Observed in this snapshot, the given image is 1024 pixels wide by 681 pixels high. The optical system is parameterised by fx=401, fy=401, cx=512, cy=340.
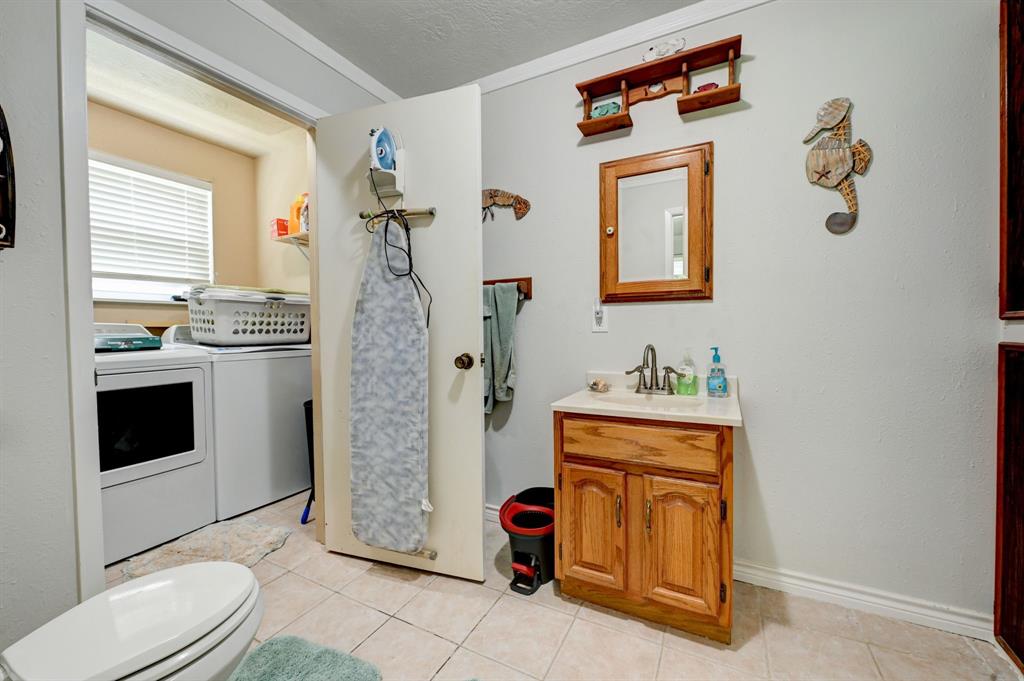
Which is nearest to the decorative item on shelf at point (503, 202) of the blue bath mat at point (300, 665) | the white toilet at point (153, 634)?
the white toilet at point (153, 634)

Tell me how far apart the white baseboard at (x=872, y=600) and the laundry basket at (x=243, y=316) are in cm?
286

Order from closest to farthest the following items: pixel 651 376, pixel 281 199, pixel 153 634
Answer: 1. pixel 153 634
2. pixel 651 376
3. pixel 281 199

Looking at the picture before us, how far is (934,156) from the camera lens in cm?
140

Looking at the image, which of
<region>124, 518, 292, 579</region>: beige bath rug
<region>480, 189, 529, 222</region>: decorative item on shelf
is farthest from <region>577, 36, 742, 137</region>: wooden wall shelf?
<region>124, 518, 292, 579</region>: beige bath rug

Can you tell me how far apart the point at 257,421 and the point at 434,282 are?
1.56 meters

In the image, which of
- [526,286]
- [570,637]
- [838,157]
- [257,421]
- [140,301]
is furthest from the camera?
[140,301]

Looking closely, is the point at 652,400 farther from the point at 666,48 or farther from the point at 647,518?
the point at 666,48

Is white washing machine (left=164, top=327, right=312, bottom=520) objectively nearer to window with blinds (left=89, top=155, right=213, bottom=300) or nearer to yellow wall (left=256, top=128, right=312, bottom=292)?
window with blinds (left=89, top=155, right=213, bottom=300)

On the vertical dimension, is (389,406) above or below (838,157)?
below

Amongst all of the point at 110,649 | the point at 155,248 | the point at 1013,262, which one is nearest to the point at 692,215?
the point at 1013,262

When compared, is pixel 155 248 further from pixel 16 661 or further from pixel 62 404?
pixel 16 661

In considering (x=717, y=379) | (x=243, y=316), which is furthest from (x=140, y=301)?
(x=717, y=379)

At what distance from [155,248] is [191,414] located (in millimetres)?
1583

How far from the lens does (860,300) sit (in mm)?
1518
